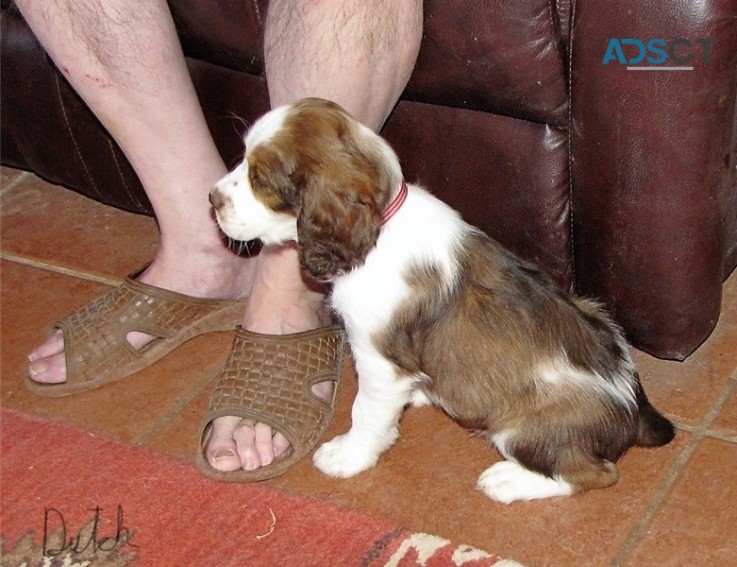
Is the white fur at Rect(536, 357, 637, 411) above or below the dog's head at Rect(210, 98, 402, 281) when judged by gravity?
below

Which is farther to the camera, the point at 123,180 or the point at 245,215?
the point at 123,180

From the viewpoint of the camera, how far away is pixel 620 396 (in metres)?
2.06

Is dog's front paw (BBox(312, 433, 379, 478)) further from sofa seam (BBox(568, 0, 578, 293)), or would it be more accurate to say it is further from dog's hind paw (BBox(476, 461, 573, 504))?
sofa seam (BBox(568, 0, 578, 293))

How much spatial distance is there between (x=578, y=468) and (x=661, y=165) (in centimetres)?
65

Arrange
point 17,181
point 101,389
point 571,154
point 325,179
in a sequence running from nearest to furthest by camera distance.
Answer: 1. point 325,179
2. point 571,154
3. point 101,389
4. point 17,181

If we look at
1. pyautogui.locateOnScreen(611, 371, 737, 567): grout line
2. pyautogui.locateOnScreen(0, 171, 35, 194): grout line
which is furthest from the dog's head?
pyautogui.locateOnScreen(0, 171, 35, 194): grout line

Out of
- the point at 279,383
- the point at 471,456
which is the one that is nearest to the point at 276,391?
the point at 279,383

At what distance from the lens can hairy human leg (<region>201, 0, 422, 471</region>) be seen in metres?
2.17

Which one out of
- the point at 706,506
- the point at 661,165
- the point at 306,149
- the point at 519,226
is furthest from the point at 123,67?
the point at 706,506

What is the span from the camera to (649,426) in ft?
7.12

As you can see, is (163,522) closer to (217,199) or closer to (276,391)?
(276,391)

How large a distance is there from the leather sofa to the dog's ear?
1.63ft

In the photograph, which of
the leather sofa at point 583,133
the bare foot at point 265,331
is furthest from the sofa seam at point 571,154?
the bare foot at point 265,331

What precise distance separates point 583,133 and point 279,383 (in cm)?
85
